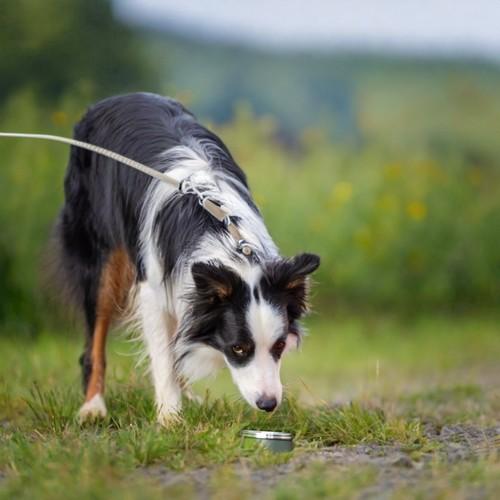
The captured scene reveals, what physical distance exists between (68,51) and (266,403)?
783cm

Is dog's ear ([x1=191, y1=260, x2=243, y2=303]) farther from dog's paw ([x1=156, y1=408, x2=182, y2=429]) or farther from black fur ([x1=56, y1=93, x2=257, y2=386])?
dog's paw ([x1=156, y1=408, x2=182, y2=429])

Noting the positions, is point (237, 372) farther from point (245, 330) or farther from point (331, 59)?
point (331, 59)

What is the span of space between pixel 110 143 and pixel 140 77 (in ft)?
19.5

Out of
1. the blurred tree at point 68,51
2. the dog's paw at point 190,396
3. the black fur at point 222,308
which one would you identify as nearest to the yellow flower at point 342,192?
the blurred tree at point 68,51

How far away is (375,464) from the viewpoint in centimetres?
425

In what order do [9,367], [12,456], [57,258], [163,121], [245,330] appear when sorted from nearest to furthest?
1. [12,456]
2. [245,330]
3. [163,121]
4. [57,258]
5. [9,367]

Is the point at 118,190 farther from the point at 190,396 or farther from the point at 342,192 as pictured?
the point at 342,192

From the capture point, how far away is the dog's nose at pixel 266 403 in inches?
185

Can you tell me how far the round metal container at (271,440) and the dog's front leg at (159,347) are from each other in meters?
0.84

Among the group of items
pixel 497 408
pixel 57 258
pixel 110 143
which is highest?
pixel 110 143

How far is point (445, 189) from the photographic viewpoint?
13070 mm

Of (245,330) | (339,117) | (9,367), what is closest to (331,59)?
(339,117)

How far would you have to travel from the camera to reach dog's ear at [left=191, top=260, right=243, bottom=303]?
4.81 metres

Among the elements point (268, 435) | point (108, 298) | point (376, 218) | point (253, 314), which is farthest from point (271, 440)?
point (376, 218)
